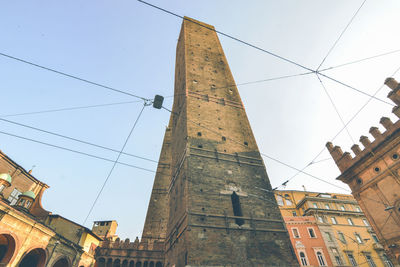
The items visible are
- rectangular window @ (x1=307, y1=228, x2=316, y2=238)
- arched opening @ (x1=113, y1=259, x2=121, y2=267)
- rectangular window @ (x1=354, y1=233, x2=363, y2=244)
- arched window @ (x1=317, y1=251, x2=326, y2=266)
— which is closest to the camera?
arched opening @ (x1=113, y1=259, x2=121, y2=267)

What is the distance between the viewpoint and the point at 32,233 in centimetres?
1289

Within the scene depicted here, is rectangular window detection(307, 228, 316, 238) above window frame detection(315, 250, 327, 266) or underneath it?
above

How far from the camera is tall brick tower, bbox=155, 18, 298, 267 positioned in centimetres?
1052

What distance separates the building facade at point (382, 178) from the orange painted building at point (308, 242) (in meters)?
13.3

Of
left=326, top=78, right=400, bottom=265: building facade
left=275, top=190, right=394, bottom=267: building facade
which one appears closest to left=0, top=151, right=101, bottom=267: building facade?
left=275, top=190, right=394, bottom=267: building facade

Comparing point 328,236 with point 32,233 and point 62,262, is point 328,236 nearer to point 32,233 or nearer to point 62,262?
point 62,262

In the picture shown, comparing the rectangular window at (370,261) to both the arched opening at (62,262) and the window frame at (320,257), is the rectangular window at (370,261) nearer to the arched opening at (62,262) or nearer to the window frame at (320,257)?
the window frame at (320,257)

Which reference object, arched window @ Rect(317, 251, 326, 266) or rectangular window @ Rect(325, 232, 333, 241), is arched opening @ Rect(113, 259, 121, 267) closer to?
arched window @ Rect(317, 251, 326, 266)

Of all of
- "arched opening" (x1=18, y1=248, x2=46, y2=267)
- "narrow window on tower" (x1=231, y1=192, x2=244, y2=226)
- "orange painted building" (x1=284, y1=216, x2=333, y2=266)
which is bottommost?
"arched opening" (x1=18, y1=248, x2=46, y2=267)

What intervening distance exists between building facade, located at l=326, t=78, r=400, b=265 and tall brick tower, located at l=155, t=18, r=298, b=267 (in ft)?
18.3

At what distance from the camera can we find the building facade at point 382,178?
1177 cm

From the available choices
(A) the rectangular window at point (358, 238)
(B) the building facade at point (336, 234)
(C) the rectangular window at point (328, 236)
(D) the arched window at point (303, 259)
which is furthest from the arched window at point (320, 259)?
(A) the rectangular window at point (358, 238)

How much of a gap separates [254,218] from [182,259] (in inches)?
167

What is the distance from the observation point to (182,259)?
35.2 ft
